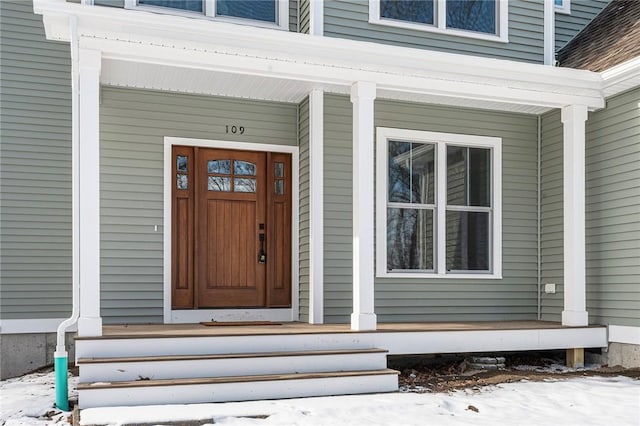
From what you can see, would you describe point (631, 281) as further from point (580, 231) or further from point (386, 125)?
point (386, 125)

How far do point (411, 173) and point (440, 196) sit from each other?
1.38 ft

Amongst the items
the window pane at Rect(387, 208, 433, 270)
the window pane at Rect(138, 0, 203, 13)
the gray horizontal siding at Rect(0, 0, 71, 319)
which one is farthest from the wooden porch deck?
the window pane at Rect(138, 0, 203, 13)

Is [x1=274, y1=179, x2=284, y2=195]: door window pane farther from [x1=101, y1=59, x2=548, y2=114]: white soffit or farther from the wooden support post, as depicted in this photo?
the wooden support post

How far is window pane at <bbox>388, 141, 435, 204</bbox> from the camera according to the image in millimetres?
7523

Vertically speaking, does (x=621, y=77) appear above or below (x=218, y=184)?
above

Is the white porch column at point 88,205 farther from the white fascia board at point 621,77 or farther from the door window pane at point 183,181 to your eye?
the white fascia board at point 621,77

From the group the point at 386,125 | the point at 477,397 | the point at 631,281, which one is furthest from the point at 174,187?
the point at 631,281

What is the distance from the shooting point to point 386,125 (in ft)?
24.5

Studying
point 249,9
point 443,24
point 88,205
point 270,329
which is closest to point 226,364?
point 270,329

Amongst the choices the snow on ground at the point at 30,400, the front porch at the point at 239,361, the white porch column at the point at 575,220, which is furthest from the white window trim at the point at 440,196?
the snow on ground at the point at 30,400

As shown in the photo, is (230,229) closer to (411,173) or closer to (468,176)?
(411,173)

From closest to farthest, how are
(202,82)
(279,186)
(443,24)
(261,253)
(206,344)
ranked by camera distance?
(206,344)
(202,82)
(261,253)
(279,186)
(443,24)

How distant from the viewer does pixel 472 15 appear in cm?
788

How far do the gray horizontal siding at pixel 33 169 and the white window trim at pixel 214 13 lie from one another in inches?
38.2
